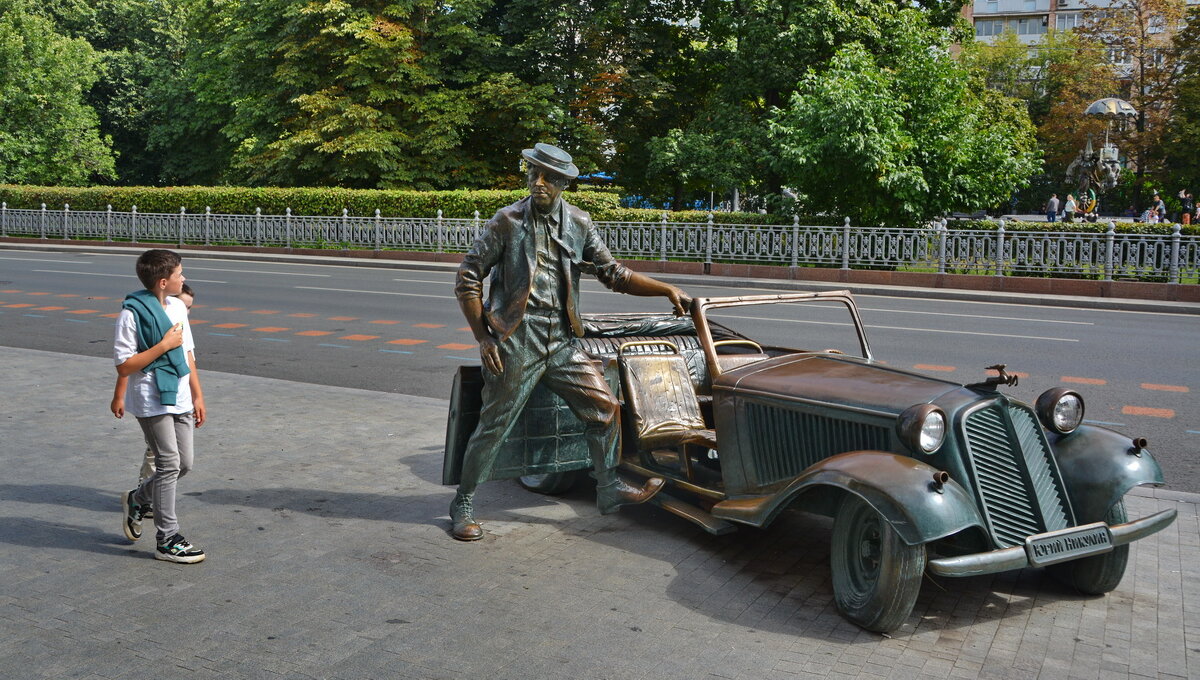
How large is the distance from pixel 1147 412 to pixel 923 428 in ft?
19.2

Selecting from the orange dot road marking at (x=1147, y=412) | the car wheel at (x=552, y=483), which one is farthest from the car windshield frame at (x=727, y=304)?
the orange dot road marking at (x=1147, y=412)

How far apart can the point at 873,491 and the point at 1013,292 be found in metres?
18.7

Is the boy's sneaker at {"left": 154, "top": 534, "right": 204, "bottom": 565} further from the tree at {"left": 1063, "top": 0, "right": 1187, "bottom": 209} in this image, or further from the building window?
the building window

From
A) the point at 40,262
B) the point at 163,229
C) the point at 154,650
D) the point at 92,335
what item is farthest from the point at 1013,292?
the point at 163,229

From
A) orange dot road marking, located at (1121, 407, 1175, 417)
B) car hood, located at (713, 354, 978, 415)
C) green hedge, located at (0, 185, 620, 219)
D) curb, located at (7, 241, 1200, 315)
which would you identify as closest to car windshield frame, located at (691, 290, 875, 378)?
car hood, located at (713, 354, 978, 415)

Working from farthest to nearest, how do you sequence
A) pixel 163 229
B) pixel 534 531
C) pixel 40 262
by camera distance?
pixel 163 229
pixel 40 262
pixel 534 531

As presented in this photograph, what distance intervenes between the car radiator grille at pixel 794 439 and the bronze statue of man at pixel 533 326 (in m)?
0.63

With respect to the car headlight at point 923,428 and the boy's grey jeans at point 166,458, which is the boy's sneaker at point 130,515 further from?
the car headlight at point 923,428

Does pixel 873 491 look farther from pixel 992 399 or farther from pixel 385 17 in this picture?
pixel 385 17

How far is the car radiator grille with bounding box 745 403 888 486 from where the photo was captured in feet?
15.4

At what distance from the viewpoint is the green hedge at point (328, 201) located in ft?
89.6

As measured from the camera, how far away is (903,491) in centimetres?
422

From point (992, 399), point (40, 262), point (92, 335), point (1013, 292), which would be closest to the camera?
point (992, 399)

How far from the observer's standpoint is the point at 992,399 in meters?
4.59
